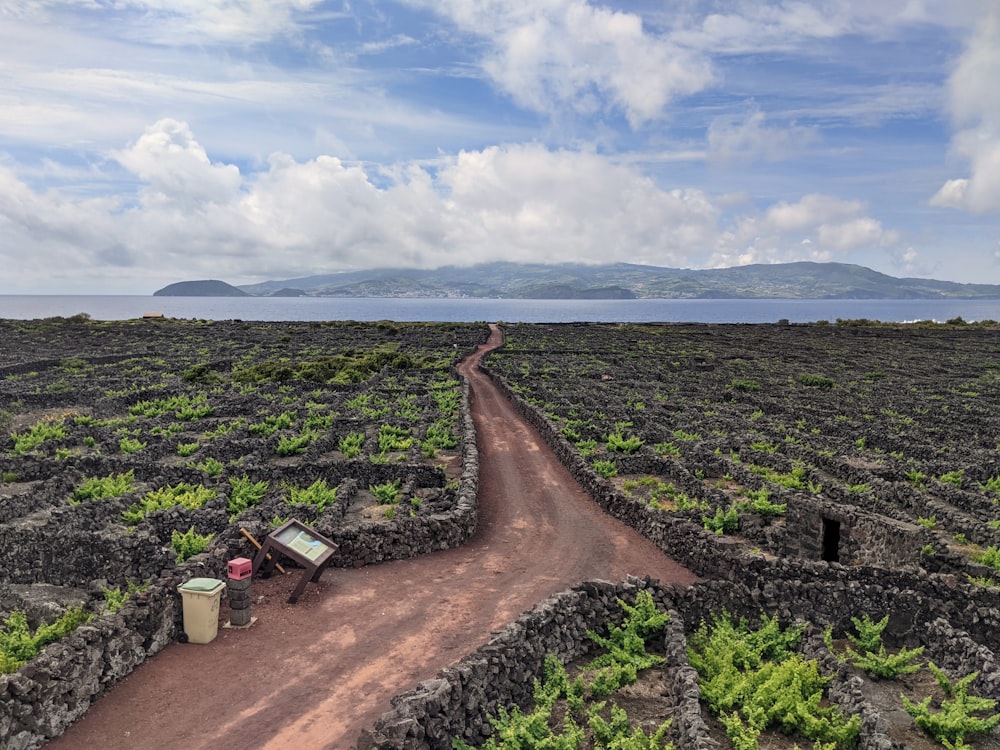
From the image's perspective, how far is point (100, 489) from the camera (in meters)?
23.8

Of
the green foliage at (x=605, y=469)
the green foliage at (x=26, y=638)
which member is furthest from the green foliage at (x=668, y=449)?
the green foliage at (x=26, y=638)

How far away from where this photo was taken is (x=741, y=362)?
237 ft

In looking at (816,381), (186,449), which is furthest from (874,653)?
→ (816,381)

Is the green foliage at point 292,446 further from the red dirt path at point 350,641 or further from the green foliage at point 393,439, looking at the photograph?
the red dirt path at point 350,641

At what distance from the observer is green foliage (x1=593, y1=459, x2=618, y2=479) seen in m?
27.4

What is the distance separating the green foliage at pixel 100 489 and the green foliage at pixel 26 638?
10.6 metres

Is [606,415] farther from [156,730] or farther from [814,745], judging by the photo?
[156,730]

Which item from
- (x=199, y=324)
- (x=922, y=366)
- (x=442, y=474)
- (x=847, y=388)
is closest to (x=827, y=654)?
(x=442, y=474)

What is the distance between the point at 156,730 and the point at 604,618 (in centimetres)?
1033

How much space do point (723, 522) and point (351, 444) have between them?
19.2 m

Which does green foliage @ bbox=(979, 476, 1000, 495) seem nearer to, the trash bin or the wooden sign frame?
the wooden sign frame

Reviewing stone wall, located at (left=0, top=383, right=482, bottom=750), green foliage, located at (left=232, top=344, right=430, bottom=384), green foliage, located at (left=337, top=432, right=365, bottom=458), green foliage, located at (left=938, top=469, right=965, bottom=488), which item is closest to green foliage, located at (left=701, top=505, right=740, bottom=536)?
stone wall, located at (left=0, top=383, right=482, bottom=750)

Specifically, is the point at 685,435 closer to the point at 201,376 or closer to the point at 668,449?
the point at 668,449

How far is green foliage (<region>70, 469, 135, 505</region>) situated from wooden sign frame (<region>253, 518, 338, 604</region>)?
1003cm
